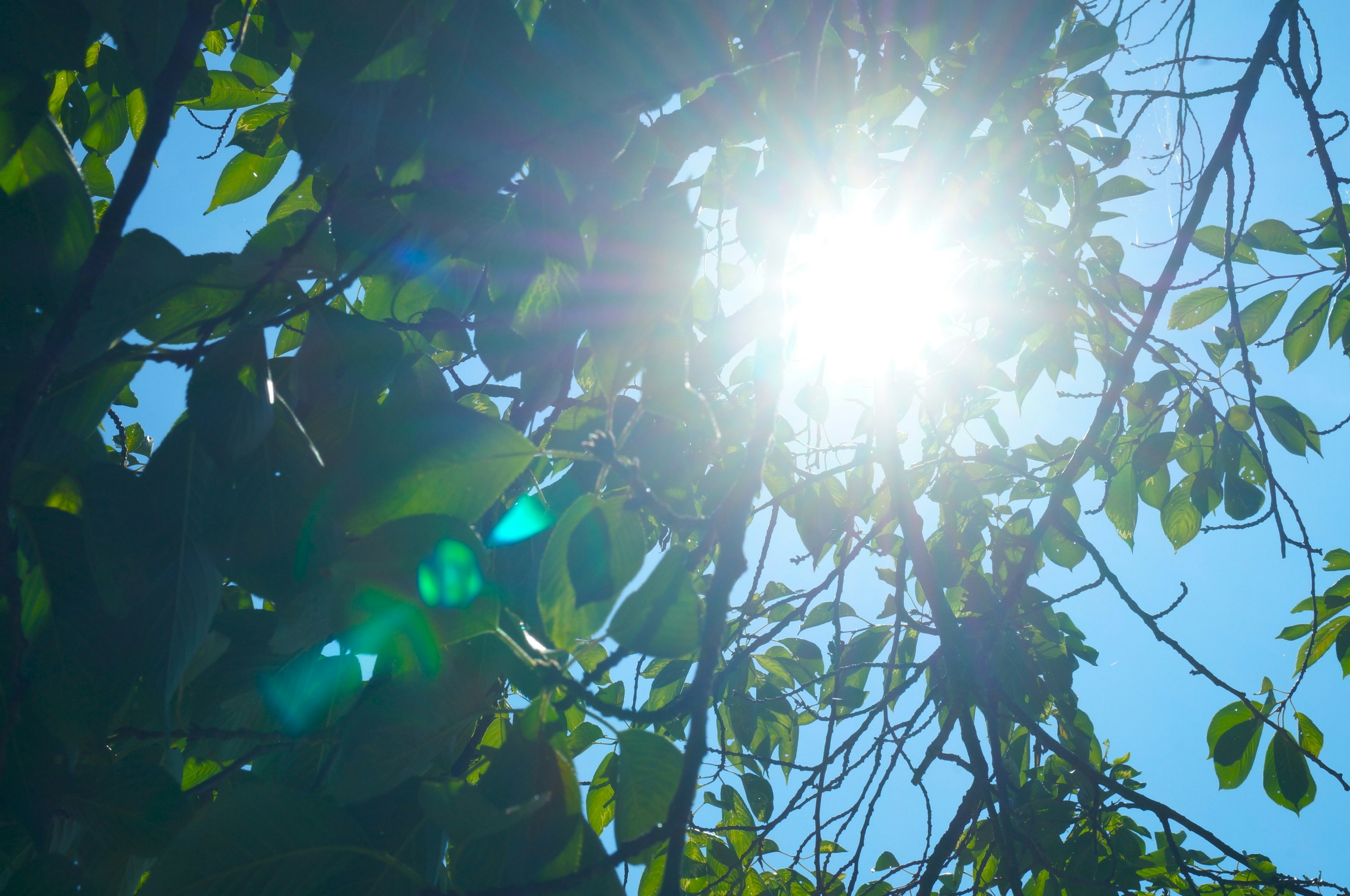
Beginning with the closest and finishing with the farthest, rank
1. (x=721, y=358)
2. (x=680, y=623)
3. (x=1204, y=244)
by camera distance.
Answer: (x=680, y=623), (x=721, y=358), (x=1204, y=244)

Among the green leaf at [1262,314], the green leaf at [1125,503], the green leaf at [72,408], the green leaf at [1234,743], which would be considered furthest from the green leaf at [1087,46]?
the green leaf at [72,408]

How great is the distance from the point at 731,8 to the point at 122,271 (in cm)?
72

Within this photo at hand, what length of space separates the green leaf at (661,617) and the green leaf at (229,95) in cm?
155

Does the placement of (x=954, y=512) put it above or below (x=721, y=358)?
above

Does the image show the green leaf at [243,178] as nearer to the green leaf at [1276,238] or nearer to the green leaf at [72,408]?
the green leaf at [72,408]

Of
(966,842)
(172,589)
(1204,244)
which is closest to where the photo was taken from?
(172,589)

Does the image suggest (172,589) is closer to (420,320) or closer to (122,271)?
(122,271)

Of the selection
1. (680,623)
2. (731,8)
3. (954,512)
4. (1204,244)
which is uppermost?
(1204,244)

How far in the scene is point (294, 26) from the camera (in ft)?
2.15

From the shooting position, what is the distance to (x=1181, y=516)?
74.5 inches

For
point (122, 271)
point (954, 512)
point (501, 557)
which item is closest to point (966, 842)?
point (954, 512)

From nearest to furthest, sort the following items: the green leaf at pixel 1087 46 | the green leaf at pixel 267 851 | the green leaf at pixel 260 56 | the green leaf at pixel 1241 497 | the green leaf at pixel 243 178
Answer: the green leaf at pixel 267 851
the green leaf at pixel 260 56
the green leaf at pixel 243 178
the green leaf at pixel 1087 46
the green leaf at pixel 1241 497

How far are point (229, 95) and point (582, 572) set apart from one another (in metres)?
1.53

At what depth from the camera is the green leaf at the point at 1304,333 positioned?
1844 mm
